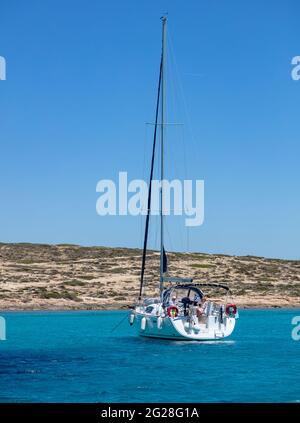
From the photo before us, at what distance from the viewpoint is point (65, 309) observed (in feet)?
270

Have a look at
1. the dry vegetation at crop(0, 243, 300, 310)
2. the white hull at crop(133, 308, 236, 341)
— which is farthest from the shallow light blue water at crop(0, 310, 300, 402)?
the dry vegetation at crop(0, 243, 300, 310)

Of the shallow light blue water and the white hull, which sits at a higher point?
the white hull

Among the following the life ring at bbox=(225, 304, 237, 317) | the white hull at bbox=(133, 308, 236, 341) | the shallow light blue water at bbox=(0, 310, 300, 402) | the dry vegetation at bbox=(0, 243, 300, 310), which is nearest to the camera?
the shallow light blue water at bbox=(0, 310, 300, 402)

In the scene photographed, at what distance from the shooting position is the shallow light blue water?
30.2 metres

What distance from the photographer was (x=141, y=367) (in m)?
37.8

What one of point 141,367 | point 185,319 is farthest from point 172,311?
point 141,367

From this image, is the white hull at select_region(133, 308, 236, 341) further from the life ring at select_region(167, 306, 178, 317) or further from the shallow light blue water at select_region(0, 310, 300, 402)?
the shallow light blue water at select_region(0, 310, 300, 402)

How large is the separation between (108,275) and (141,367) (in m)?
65.7

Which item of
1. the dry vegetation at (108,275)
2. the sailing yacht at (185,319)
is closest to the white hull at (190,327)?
the sailing yacht at (185,319)

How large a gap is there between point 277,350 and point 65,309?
130 ft

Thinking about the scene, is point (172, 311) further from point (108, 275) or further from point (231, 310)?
point (108, 275)

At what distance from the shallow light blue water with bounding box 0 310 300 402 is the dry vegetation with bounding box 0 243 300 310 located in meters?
26.3
